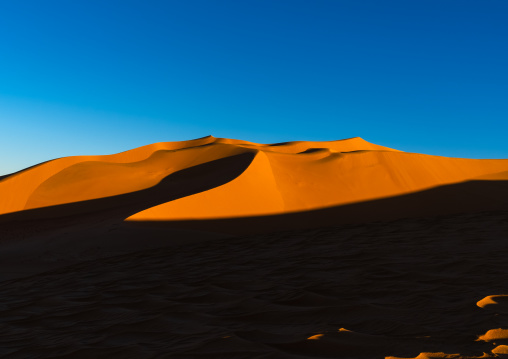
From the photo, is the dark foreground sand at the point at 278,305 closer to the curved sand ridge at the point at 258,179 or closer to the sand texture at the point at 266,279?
the sand texture at the point at 266,279

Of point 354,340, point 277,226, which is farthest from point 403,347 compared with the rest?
point 277,226

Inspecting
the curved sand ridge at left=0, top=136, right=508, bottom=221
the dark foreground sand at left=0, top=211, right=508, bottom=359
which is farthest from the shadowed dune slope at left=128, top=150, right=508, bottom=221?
the dark foreground sand at left=0, top=211, right=508, bottom=359

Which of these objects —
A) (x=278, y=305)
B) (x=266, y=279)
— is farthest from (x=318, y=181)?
(x=278, y=305)

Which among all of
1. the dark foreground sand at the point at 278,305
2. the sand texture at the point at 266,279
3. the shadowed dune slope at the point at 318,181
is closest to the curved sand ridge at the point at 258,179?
the shadowed dune slope at the point at 318,181

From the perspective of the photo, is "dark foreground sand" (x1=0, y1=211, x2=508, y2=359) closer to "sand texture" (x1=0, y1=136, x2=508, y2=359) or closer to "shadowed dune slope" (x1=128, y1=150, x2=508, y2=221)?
"sand texture" (x1=0, y1=136, x2=508, y2=359)

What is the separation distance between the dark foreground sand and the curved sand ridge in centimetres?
630

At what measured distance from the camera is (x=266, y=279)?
479 centimetres

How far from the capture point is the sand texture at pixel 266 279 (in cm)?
280

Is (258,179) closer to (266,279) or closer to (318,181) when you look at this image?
(318,181)

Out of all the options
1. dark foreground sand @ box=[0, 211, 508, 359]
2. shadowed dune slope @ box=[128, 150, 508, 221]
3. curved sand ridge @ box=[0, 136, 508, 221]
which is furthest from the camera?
curved sand ridge @ box=[0, 136, 508, 221]

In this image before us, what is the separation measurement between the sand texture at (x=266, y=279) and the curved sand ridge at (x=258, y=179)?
4.7 inches

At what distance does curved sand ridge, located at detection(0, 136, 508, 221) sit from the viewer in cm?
1368

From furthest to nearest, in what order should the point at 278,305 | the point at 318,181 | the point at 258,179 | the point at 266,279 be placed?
the point at 318,181 → the point at 258,179 → the point at 266,279 → the point at 278,305

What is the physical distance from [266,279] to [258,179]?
36.8 ft
